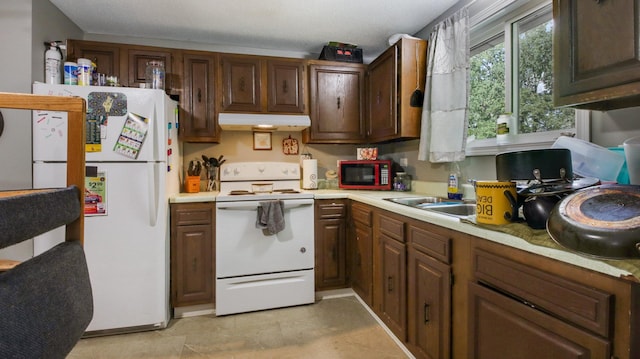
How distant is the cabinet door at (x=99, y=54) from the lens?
2.39m

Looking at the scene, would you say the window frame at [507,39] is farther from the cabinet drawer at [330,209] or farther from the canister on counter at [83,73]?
the canister on counter at [83,73]

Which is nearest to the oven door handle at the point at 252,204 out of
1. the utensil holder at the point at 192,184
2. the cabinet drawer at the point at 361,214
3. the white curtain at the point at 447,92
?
the cabinet drawer at the point at 361,214

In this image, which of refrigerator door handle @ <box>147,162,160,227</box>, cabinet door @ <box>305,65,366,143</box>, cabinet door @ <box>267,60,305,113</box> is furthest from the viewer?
cabinet door @ <box>305,65,366,143</box>

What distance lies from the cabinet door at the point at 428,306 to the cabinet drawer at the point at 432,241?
0.11ft

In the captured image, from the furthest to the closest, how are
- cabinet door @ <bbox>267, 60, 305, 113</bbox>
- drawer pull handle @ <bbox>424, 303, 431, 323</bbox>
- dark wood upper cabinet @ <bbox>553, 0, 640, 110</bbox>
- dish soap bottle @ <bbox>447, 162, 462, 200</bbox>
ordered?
cabinet door @ <bbox>267, 60, 305, 113</bbox>, dish soap bottle @ <bbox>447, 162, 462, 200</bbox>, drawer pull handle @ <bbox>424, 303, 431, 323</bbox>, dark wood upper cabinet @ <bbox>553, 0, 640, 110</bbox>

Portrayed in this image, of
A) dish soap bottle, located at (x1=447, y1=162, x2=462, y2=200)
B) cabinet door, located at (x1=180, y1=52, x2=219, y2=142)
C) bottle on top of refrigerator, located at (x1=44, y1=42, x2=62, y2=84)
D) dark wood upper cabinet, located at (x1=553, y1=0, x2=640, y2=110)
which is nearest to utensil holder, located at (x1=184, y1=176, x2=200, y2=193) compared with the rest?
cabinet door, located at (x1=180, y1=52, x2=219, y2=142)

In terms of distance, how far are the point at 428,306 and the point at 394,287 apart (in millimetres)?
351

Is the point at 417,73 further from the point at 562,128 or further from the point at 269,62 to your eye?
the point at 269,62

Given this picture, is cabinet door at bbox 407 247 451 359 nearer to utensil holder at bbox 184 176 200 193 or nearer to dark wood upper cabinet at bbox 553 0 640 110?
dark wood upper cabinet at bbox 553 0 640 110

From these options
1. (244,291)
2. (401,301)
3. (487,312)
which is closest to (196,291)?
(244,291)

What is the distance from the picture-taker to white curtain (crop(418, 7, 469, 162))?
6.77 feet

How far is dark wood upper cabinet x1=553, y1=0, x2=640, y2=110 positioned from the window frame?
48cm

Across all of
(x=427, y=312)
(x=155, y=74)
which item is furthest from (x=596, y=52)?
(x=155, y=74)

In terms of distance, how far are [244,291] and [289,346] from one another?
62 cm
